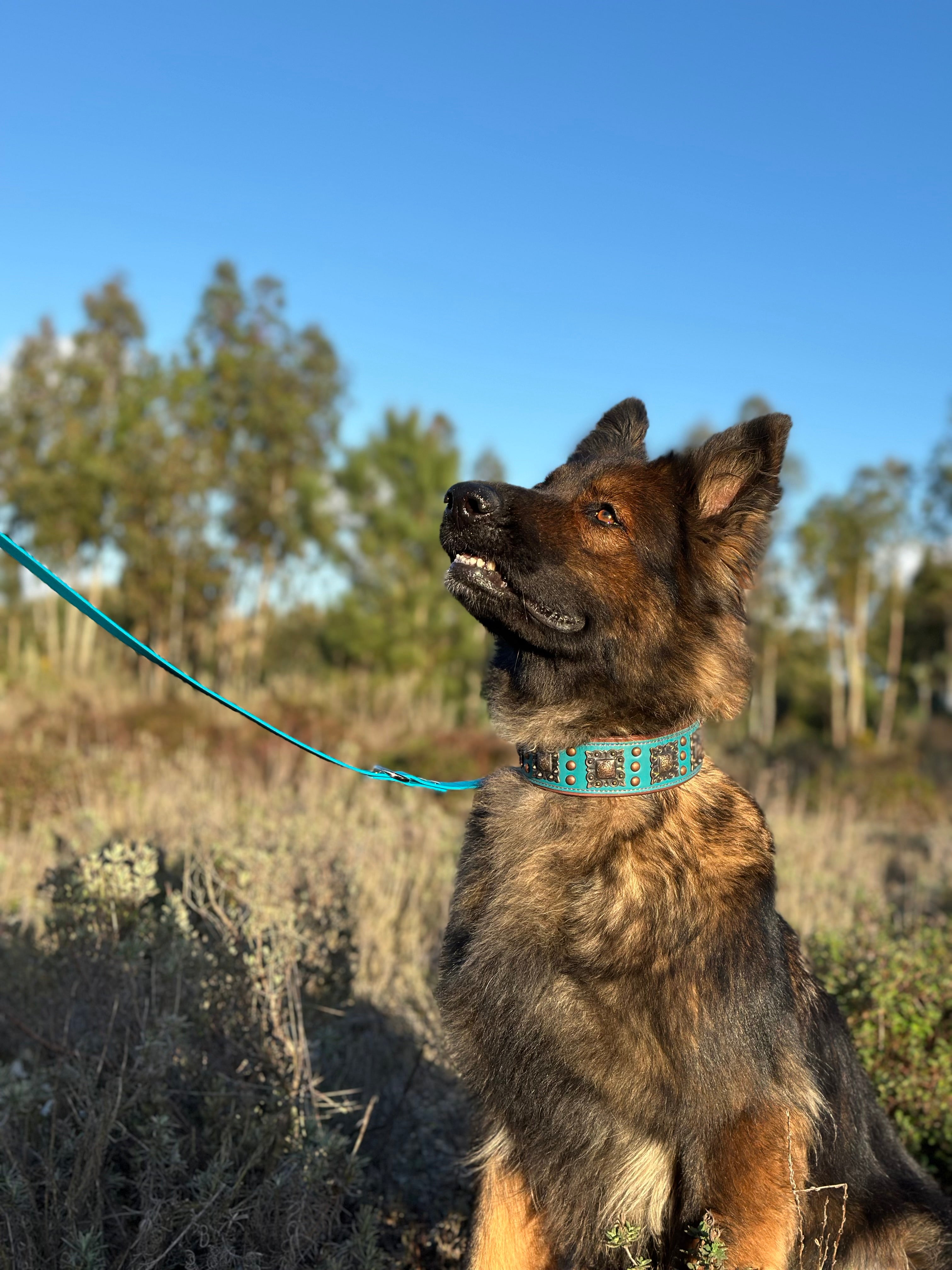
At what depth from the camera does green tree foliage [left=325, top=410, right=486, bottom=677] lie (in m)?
22.2

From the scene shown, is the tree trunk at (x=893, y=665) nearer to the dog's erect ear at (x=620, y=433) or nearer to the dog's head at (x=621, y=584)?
the dog's erect ear at (x=620, y=433)

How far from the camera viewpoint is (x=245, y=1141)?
122 inches

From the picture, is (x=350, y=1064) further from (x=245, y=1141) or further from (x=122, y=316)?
(x=122, y=316)

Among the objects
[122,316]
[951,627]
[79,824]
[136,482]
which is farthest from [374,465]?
[951,627]

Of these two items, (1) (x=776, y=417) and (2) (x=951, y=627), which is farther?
(2) (x=951, y=627)

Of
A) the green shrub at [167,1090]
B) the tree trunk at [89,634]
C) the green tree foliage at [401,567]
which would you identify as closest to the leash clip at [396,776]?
the green shrub at [167,1090]


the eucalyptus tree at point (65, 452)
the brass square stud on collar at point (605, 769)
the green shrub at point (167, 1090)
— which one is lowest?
the green shrub at point (167, 1090)

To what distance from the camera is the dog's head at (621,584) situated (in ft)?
8.62

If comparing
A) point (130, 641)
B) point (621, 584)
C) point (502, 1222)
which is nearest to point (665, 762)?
point (621, 584)

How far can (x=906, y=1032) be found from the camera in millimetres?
3938

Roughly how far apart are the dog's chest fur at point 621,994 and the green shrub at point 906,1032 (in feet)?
5.66

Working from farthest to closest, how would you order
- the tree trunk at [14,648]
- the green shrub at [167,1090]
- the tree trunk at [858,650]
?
1. the tree trunk at [858,650]
2. the tree trunk at [14,648]
3. the green shrub at [167,1090]

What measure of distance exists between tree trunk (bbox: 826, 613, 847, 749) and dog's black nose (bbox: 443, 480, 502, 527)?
3305 centimetres

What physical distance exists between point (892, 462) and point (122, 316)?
2579 cm
